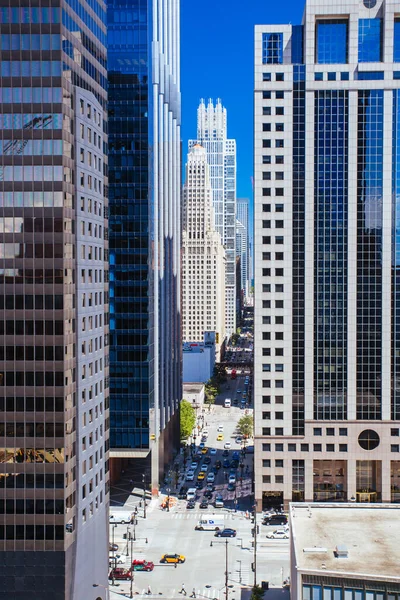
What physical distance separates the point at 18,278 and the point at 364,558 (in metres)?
41.8

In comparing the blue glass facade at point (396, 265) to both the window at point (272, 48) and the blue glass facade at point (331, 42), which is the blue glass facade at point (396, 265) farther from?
the window at point (272, 48)

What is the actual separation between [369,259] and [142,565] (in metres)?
60.2

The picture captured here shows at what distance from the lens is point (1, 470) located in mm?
75812

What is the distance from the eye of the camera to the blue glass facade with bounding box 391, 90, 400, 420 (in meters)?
130

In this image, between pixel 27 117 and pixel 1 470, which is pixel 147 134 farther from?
pixel 1 470

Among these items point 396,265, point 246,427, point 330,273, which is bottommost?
point 246,427

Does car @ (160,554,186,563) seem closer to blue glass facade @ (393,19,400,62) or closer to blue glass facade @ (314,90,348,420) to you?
blue glass facade @ (314,90,348,420)

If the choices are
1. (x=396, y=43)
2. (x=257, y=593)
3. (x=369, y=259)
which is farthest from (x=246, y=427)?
(x=257, y=593)

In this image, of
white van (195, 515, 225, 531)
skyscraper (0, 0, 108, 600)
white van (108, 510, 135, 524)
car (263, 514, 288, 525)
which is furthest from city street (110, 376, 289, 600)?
skyscraper (0, 0, 108, 600)

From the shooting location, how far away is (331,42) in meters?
132

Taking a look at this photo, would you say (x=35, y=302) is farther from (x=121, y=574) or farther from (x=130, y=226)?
(x=130, y=226)

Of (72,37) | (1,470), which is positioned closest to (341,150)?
(72,37)

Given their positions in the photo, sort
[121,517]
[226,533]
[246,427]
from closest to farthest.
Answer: [226,533] → [121,517] → [246,427]

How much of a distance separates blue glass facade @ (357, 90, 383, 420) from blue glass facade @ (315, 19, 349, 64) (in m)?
7.82
